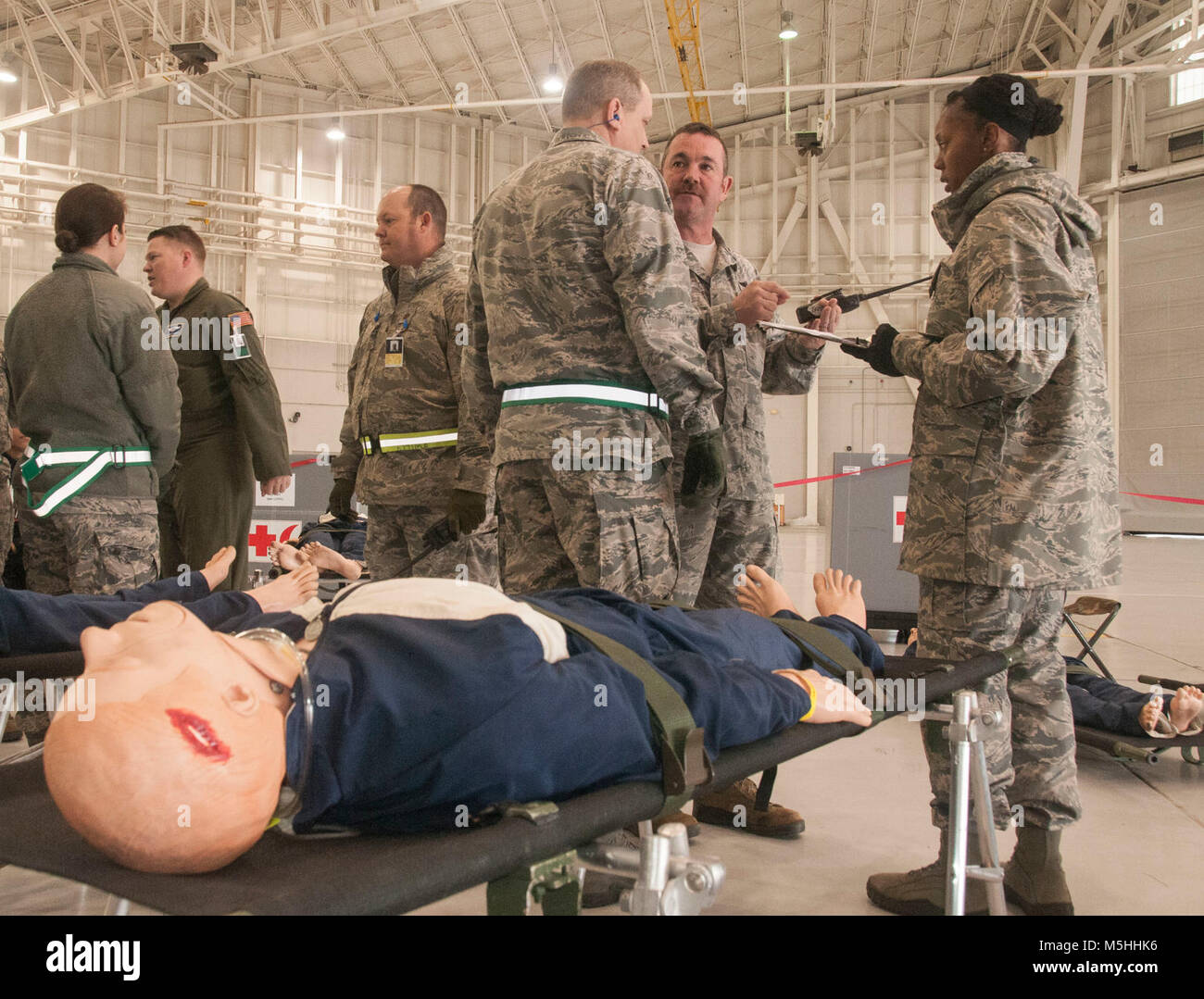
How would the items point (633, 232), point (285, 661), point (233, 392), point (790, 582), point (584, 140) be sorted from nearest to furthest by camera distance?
1. point (285, 661)
2. point (633, 232)
3. point (584, 140)
4. point (233, 392)
5. point (790, 582)

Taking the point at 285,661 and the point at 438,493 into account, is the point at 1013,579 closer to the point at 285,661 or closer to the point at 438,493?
the point at 285,661

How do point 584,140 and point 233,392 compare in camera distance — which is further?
point 233,392

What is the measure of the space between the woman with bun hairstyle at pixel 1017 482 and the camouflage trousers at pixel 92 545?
7.29 ft

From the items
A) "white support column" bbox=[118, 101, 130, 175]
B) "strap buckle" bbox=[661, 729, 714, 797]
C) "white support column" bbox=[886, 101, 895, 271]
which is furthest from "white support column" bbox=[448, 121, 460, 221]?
"strap buckle" bbox=[661, 729, 714, 797]

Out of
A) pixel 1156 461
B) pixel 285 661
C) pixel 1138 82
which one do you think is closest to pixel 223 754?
pixel 285 661

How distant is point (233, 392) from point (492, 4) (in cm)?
998

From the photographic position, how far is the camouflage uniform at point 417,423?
323cm

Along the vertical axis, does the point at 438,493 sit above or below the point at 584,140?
below

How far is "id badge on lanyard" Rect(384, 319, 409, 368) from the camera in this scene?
3.34 m

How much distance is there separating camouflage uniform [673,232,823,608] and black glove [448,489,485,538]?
1.97 ft

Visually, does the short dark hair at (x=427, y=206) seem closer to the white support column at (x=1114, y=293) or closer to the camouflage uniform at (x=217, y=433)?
the camouflage uniform at (x=217, y=433)

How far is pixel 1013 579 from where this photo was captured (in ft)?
6.35

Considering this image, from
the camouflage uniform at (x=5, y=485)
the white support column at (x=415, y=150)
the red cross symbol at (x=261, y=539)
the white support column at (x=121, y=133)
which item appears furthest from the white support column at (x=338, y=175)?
the camouflage uniform at (x=5, y=485)

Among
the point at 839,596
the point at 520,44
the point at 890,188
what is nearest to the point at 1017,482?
the point at 839,596
